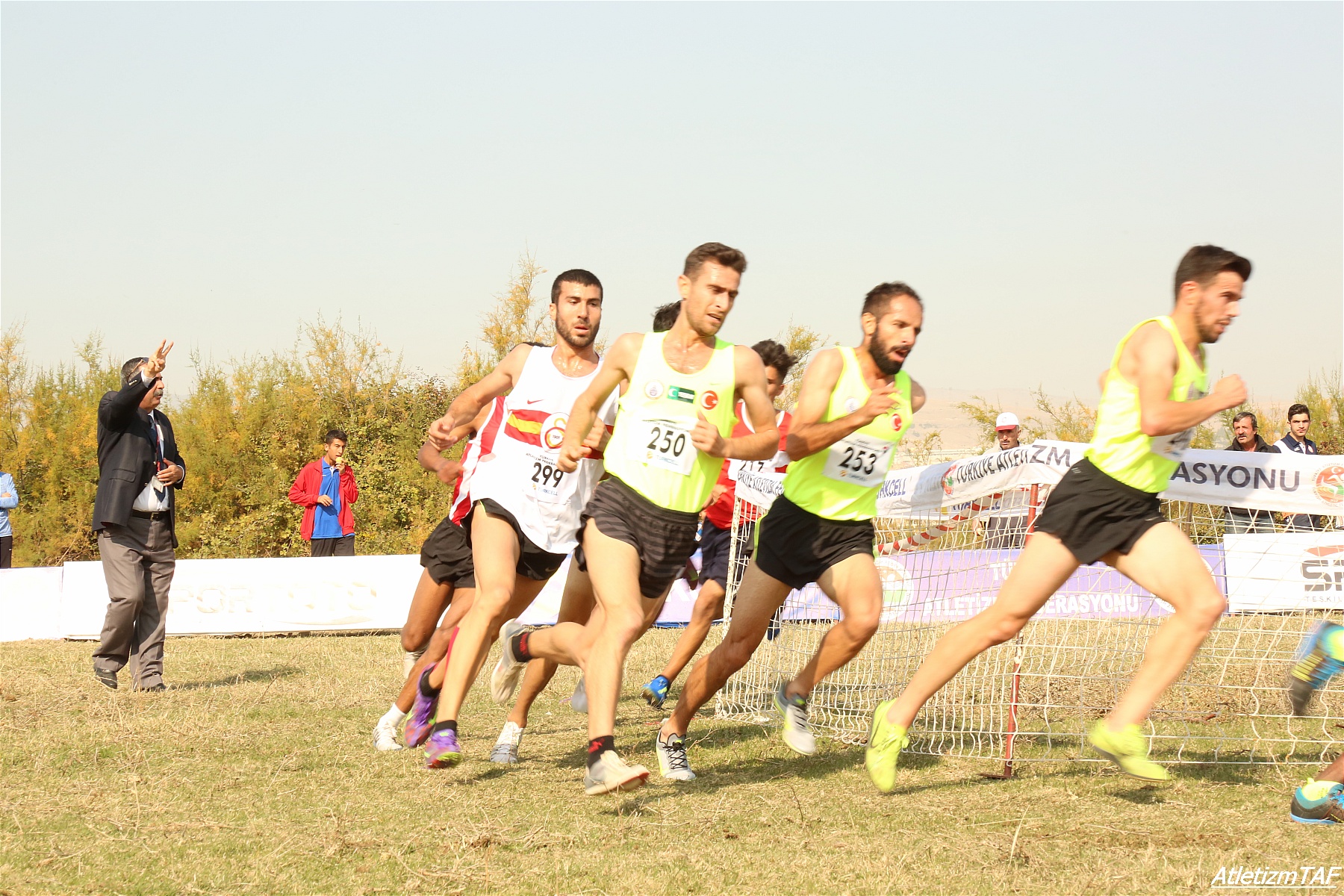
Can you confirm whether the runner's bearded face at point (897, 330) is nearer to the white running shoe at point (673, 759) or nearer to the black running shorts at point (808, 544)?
the black running shorts at point (808, 544)

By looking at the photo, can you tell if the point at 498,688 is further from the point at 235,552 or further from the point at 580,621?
the point at 235,552

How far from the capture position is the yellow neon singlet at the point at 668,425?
4.97 m

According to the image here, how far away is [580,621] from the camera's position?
6.00 meters

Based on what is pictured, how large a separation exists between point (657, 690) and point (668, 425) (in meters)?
3.25

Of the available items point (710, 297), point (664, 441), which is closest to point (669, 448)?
point (664, 441)

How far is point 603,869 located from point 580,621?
227cm

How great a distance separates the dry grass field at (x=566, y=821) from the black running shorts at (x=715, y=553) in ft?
3.79

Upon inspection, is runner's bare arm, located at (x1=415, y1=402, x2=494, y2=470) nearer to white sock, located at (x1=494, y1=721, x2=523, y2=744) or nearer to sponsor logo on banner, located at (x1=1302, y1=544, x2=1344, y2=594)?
white sock, located at (x1=494, y1=721, x2=523, y2=744)

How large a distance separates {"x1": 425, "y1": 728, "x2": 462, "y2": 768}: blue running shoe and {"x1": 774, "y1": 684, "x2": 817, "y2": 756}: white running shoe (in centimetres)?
146

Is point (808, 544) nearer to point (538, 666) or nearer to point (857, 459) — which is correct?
point (857, 459)

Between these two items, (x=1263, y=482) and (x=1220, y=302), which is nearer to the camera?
(x=1220, y=302)

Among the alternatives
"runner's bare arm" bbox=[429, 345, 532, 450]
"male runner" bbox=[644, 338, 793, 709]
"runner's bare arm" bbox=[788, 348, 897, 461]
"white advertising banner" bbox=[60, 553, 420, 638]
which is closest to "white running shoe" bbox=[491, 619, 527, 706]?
"runner's bare arm" bbox=[429, 345, 532, 450]

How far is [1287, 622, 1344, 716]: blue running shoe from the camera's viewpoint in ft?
15.1

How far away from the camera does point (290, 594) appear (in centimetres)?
1377
